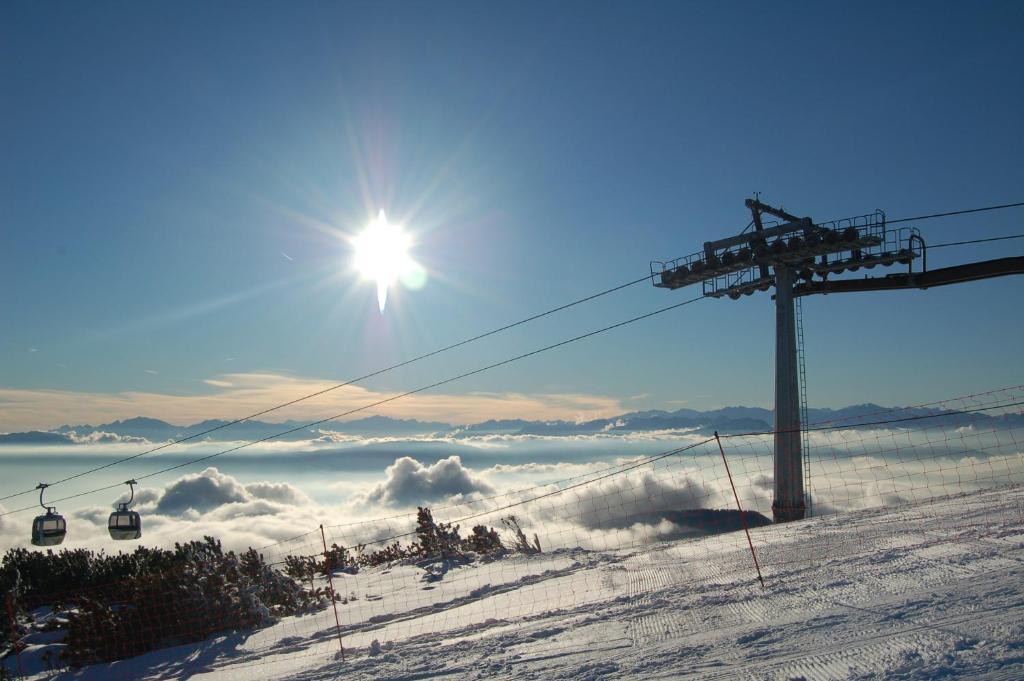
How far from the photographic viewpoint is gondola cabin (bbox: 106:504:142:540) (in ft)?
43.7

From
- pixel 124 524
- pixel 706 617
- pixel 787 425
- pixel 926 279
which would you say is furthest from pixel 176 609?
pixel 926 279

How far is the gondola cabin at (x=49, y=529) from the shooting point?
13.1 m

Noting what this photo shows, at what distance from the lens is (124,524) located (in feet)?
44.0

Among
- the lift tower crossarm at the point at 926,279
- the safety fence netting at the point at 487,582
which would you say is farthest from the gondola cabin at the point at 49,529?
the lift tower crossarm at the point at 926,279

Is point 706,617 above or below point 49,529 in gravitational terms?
below

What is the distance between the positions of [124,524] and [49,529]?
149 centimetres

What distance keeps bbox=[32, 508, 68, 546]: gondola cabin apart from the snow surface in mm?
1940

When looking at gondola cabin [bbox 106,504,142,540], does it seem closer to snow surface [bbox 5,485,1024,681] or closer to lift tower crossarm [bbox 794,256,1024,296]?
snow surface [bbox 5,485,1024,681]

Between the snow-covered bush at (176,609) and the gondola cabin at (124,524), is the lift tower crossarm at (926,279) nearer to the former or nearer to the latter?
the snow-covered bush at (176,609)

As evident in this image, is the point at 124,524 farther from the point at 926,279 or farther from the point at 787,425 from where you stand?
the point at 926,279

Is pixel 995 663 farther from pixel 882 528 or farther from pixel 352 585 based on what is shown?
pixel 352 585

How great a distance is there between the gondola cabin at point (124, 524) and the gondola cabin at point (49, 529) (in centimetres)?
114

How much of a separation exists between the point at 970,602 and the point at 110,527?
1454 cm

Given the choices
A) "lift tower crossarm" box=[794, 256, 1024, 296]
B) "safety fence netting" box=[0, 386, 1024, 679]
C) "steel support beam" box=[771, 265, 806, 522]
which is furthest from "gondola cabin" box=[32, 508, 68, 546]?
"lift tower crossarm" box=[794, 256, 1024, 296]
